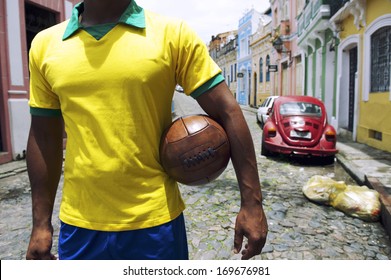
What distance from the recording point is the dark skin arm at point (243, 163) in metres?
1.58

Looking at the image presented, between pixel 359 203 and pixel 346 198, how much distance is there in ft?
0.58

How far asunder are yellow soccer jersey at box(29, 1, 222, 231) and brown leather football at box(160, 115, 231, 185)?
0.06 meters

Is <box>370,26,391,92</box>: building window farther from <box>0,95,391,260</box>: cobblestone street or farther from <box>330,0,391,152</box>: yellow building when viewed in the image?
<box>0,95,391,260</box>: cobblestone street

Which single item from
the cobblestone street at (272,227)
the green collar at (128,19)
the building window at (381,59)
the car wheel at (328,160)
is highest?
the building window at (381,59)

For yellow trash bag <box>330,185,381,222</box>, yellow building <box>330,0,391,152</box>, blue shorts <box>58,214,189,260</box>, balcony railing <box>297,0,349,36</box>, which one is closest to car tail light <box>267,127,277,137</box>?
yellow building <box>330,0,391,152</box>

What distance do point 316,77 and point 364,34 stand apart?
19.8 ft

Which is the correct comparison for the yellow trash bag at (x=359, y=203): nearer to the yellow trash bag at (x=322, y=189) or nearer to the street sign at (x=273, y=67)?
the yellow trash bag at (x=322, y=189)

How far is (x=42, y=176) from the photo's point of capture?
70.9 inches

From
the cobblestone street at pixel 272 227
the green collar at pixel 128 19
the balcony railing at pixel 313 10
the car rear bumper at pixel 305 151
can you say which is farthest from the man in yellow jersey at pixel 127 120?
Result: the balcony railing at pixel 313 10

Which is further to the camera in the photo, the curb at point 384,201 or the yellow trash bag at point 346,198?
the yellow trash bag at point 346,198

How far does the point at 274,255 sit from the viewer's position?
11.9ft

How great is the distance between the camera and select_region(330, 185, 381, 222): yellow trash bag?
4.59 meters

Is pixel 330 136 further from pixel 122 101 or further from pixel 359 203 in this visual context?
pixel 122 101

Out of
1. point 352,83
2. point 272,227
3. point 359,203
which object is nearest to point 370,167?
point 359,203
